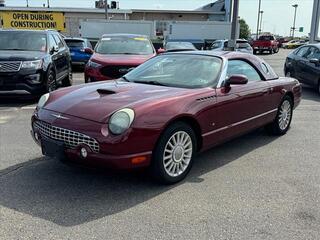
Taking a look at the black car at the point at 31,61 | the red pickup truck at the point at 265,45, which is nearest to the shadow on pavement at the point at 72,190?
the black car at the point at 31,61

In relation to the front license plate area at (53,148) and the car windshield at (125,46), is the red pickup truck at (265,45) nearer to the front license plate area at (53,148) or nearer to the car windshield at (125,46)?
the car windshield at (125,46)

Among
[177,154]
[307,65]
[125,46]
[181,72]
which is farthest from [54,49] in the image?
[307,65]

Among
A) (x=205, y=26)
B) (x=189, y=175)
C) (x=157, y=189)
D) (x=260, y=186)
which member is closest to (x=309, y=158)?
(x=260, y=186)

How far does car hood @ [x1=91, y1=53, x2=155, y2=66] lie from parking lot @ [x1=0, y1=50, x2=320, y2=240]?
14.5ft

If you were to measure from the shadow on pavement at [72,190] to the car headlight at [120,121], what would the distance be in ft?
2.02

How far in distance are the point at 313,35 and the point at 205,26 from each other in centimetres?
1001

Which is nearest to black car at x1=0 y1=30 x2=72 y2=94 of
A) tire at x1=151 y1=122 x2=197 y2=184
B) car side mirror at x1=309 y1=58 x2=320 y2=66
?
tire at x1=151 y1=122 x2=197 y2=184

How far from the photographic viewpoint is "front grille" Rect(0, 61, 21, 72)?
881 cm

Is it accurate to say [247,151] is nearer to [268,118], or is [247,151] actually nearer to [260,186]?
[268,118]

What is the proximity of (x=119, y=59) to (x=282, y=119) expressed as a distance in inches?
186

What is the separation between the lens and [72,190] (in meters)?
4.26

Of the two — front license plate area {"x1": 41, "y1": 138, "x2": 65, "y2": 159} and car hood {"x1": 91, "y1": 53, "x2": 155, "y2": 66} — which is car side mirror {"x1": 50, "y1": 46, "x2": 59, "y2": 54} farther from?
front license plate area {"x1": 41, "y1": 138, "x2": 65, "y2": 159}

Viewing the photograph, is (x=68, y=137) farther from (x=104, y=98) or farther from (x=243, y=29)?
(x=243, y=29)

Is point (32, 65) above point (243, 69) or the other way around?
the other way around
